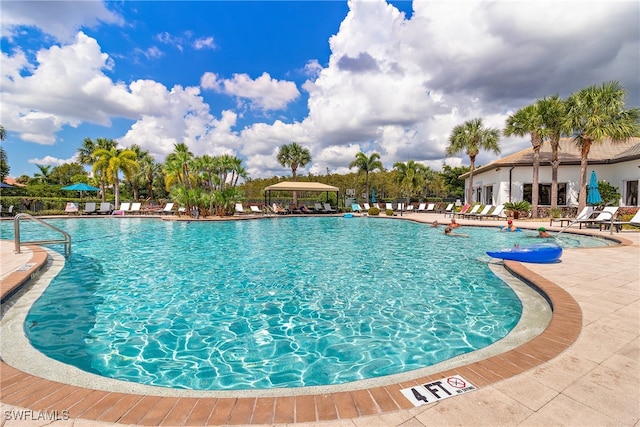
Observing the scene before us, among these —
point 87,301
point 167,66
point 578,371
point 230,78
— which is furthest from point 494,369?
point 167,66

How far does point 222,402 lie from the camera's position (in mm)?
2262

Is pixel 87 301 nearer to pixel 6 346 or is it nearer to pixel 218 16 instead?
pixel 6 346

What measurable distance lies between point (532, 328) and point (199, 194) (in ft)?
69.9

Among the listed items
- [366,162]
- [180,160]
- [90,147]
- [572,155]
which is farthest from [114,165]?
[572,155]

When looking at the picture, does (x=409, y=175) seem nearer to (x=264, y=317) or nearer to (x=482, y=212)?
(x=482, y=212)

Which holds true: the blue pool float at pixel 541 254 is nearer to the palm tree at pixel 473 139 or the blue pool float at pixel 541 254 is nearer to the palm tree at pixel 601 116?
the palm tree at pixel 601 116

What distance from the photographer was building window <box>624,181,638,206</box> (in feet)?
65.9

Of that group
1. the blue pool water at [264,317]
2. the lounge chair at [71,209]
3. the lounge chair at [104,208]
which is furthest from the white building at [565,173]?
the lounge chair at [71,209]

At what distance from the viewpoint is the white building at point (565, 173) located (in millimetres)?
20609

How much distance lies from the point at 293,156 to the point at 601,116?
1055 inches

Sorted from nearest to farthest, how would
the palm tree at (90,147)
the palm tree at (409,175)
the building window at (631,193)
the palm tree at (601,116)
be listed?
the palm tree at (601,116), the building window at (631,193), the palm tree at (90,147), the palm tree at (409,175)

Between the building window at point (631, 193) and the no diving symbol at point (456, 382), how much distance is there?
25774 millimetres

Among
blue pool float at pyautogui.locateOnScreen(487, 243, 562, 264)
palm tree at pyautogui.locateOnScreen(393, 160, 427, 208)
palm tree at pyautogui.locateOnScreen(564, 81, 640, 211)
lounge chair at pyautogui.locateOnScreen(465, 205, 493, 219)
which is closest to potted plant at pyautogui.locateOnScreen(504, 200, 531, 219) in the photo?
lounge chair at pyautogui.locateOnScreen(465, 205, 493, 219)

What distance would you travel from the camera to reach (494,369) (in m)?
2.64
